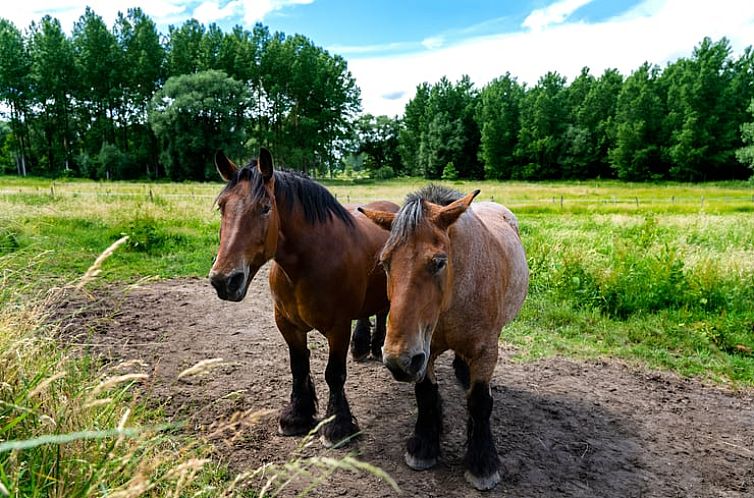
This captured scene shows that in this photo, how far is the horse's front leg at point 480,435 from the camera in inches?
128

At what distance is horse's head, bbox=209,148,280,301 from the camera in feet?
9.86

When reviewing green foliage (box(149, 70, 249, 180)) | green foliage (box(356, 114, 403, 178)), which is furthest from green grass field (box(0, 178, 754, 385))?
green foliage (box(356, 114, 403, 178))

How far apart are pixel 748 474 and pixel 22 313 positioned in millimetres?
5446

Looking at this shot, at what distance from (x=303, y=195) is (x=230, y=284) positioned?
1058mm

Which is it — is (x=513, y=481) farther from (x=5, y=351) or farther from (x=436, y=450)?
(x=5, y=351)

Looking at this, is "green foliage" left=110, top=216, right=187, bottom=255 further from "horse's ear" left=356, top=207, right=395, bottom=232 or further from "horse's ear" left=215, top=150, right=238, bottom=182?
"horse's ear" left=356, top=207, right=395, bottom=232

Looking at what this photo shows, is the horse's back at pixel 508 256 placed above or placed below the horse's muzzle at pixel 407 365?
above

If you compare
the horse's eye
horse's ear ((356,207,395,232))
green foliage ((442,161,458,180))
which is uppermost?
green foliage ((442,161,458,180))

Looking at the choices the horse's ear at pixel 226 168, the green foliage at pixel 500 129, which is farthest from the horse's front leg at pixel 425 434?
the green foliage at pixel 500 129

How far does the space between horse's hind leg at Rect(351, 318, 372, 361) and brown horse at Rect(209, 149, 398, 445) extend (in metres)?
1.38

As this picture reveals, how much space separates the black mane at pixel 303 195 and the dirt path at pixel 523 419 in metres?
1.44

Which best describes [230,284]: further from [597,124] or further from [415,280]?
[597,124]

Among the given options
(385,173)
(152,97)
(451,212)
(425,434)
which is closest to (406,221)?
(451,212)

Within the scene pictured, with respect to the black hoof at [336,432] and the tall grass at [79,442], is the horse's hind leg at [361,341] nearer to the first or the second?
the black hoof at [336,432]
